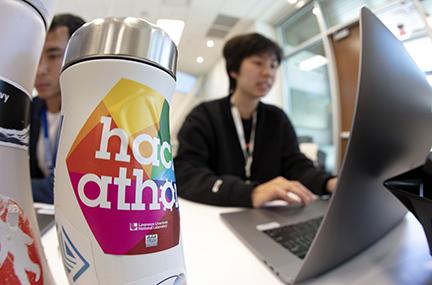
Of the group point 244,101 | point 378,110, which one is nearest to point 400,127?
point 378,110

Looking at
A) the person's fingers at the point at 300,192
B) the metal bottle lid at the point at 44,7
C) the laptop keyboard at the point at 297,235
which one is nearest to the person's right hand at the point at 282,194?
the person's fingers at the point at 300,192

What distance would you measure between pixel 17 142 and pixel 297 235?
1.10 ft

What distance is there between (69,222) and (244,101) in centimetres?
96

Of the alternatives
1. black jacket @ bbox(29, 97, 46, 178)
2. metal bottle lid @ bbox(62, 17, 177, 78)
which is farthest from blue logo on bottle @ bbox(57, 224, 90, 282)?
black jacket @ bbox(29, 97, 46, 178)

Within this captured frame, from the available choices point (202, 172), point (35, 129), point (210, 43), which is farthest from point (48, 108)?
point (210, 43)

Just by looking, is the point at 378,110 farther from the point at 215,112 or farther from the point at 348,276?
the point at 215,112

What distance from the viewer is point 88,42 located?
13 cm

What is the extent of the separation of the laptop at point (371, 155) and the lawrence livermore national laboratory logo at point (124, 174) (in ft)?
0.45

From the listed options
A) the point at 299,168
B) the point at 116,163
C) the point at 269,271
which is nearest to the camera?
the point at 116,163

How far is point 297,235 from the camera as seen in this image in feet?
1.06

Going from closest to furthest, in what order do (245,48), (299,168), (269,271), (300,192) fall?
(269,271) < (300,192) < (299,168) < (245,48)

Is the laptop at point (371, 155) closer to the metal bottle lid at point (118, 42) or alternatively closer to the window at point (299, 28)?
the metal bottle lid at point (118, 42)

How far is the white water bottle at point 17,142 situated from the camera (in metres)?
0.12

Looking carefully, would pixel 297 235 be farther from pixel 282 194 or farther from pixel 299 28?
pixel 299 28
